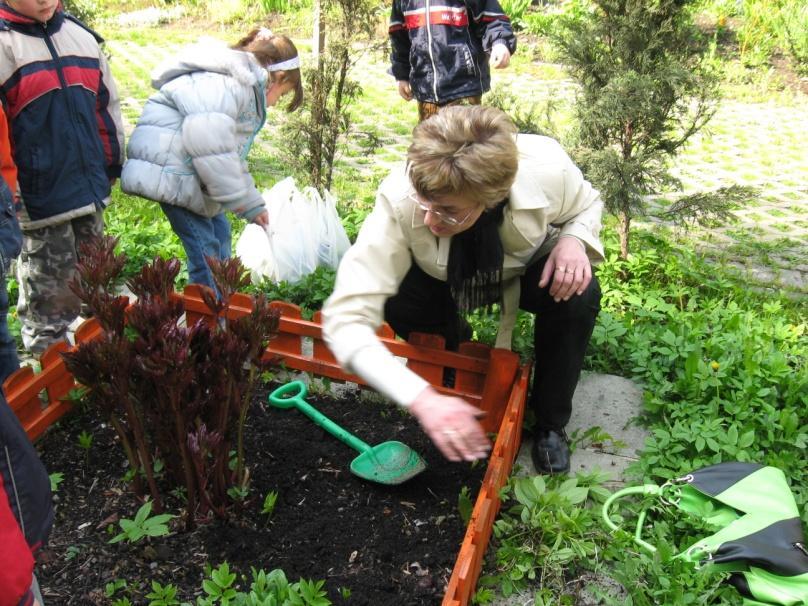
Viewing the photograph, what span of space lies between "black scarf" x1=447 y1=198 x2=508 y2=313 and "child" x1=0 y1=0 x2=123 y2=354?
144cm

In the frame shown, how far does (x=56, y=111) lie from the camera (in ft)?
9.94

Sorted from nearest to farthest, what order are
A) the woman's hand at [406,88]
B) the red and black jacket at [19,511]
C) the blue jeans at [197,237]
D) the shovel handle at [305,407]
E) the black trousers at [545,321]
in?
the red and black jacket at [19,511] → the black trousers at [545,321] → the shovel handle at [305,407] → the blue jeans at [197,237] → the woman's hand at [406,88]

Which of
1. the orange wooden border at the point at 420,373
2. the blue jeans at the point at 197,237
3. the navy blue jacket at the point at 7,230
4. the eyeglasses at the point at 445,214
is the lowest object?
the orange wooden border at the point at 420,373

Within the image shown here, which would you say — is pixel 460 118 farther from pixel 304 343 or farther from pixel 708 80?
pixel 708 80

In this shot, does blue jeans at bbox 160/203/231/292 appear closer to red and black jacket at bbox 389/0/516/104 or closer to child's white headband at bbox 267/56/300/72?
child's white headband at bbox 267/56/300/72

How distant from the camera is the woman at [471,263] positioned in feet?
6.55

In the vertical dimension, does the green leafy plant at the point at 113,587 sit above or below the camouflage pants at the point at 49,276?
below

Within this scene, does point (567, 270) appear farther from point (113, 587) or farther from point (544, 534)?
point (113, 587)

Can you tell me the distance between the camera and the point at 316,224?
4070 millimetres

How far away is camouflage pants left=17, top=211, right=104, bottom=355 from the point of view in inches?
128

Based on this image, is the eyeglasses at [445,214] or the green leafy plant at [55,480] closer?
the eyeglasses at [445,214]

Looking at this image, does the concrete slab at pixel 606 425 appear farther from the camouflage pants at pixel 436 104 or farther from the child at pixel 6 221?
the camouflage pants at pixel 436 104

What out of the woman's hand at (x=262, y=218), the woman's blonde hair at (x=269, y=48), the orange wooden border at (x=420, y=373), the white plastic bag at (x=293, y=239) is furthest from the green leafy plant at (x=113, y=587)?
the woman's blonde hair at (x=269, y=48)

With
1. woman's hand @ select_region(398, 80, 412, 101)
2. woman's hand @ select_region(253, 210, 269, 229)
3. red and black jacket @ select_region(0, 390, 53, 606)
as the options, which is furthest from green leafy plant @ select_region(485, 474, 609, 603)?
woman's hand @ select_region(398, 80, 412, 101)
